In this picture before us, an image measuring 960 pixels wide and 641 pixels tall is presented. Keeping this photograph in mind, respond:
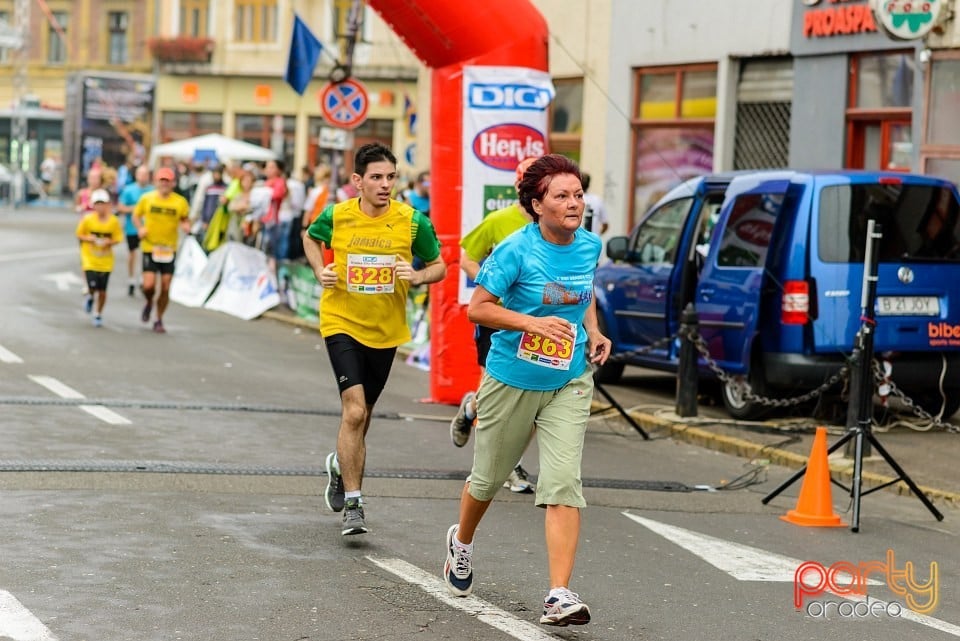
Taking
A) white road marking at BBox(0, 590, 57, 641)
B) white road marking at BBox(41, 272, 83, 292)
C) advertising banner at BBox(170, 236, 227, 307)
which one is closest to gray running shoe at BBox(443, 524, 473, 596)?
white road marking at BBox(0, 590, 57, 641)

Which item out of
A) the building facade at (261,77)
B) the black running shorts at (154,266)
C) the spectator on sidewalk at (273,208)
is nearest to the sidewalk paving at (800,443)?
the black running shorts at (154,266)

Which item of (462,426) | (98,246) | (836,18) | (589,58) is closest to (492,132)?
(462,426)

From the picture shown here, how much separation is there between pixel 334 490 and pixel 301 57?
18523mm

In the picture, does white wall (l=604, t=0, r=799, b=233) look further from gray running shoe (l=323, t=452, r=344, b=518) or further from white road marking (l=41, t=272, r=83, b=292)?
gray running shoe (l=323, t=452, r=344, b=518)

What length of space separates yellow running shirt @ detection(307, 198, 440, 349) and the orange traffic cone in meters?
2.50

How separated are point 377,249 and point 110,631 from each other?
10.0 feet

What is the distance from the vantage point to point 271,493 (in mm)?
9523

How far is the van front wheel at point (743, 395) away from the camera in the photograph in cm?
1360

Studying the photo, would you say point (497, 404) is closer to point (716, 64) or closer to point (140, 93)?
point (716, 64)

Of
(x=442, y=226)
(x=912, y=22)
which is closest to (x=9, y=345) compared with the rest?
(x=442, y=226)

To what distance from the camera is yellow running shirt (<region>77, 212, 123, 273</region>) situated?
20.3m

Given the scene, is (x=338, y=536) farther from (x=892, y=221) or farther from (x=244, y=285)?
(x=244, y=285)

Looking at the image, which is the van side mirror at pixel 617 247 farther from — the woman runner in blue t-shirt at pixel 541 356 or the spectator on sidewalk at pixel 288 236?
the spectator on sidewalk at pixel 288 236

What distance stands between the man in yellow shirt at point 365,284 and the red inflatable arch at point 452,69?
4993 millimetres
